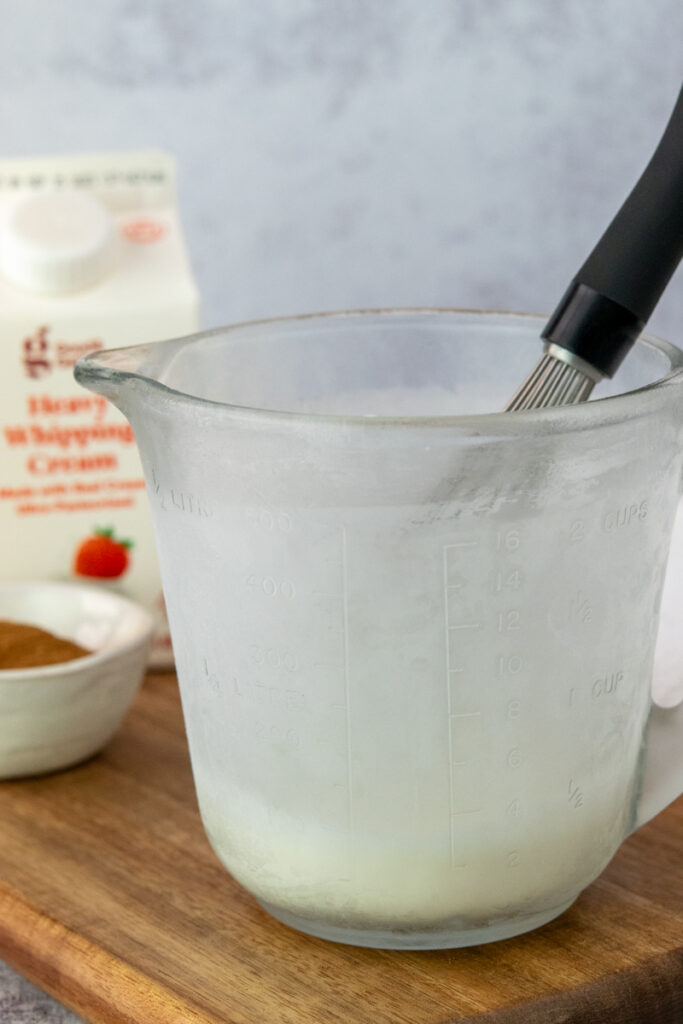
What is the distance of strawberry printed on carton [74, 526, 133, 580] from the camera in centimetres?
77

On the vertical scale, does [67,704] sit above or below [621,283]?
below

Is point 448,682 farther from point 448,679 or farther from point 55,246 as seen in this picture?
point 55,246

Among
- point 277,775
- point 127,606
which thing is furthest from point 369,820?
point 127,606

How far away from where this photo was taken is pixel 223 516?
434 millimetres

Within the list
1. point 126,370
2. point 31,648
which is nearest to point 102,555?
point 31,648

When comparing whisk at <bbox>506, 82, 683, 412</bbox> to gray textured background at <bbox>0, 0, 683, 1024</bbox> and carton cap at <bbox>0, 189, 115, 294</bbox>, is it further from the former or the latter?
gray textured background at <bbox>0, 0, 683, 1024</bbox>

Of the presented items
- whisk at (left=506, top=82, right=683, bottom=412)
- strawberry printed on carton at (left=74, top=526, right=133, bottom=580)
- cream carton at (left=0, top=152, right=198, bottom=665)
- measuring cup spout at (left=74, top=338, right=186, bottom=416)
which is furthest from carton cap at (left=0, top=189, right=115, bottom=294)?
whisk at (left=506, top=82, right=683, bottom=412)

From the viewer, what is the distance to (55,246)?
2.38 ft

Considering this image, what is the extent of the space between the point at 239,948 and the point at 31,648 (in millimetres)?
228

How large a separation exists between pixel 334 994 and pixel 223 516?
17 cm

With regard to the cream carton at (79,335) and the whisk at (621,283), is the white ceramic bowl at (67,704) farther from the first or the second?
the whisk at (621,283)

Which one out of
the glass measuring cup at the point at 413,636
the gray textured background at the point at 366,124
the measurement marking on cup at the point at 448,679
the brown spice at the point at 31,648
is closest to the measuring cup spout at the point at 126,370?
the glass measuring cup at the point at 413,636

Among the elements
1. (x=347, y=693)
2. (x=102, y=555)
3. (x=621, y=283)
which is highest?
(x=621, y=283)

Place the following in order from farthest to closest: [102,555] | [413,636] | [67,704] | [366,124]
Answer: [366,124], [102,555], [67,704], [413,636]
